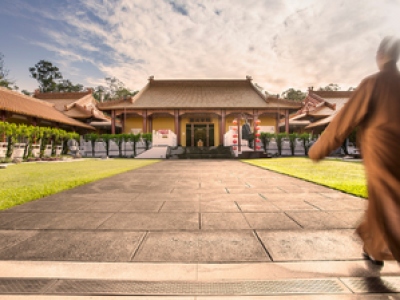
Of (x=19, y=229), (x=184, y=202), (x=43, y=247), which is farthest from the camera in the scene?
(x=184, y=202)

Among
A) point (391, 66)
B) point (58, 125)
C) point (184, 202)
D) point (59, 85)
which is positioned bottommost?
point (184, 202)

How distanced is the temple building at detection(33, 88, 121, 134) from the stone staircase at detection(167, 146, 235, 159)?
362 inches

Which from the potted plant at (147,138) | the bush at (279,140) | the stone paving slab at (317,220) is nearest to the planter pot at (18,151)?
the potted plant at (147,138)

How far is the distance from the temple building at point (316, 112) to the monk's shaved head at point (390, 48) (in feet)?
63.2

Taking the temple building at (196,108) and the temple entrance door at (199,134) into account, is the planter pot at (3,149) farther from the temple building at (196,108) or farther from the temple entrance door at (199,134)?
the temple entrance door at (199,134)

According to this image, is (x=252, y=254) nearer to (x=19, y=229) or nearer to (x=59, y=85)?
(x=19, y=229)

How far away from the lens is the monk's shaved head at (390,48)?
134 cm

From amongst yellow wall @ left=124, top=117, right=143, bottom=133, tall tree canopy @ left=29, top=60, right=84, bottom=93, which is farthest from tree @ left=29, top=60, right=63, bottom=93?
yellow wall @ left=124, top=117, right=143, bottom=133

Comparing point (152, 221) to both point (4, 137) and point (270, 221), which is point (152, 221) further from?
point (4, 137)

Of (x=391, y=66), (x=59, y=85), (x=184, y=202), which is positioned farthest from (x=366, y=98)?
(x=59, y=85)

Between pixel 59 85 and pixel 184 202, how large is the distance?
161 feet

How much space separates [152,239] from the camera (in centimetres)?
197

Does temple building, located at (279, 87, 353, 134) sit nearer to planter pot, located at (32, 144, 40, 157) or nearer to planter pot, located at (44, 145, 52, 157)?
planter pot, located at (44, 145, 52, 157)

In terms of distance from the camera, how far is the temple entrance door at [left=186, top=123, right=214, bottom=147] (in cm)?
2358
